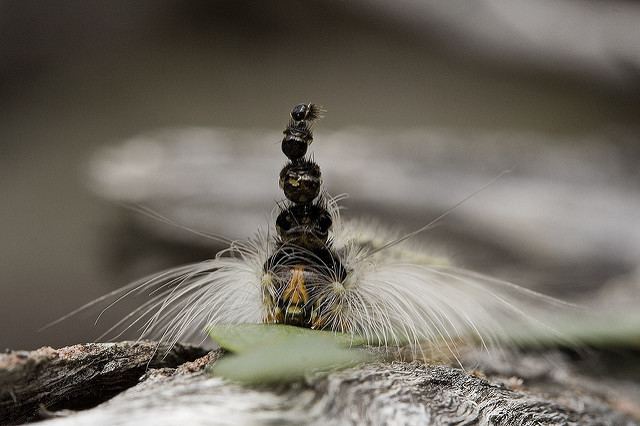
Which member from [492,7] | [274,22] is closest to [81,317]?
[492,7]

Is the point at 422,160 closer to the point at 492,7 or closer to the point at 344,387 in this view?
the point at 492,7

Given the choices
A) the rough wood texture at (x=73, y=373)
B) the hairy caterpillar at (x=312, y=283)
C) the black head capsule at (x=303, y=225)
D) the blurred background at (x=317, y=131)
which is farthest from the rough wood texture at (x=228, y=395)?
the blurred background at (x=317, y=131)

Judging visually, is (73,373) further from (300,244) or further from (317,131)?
(317,131)

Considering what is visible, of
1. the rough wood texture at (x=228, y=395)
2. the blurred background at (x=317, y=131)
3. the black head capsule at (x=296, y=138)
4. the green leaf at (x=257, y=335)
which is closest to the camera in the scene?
the rough wood texture at (x=228, y=395)

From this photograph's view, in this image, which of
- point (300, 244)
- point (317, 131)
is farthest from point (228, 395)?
point (317, 131)

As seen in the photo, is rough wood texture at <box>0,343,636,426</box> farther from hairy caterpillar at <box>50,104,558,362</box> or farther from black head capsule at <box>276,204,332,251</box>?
black head capsule at <box>276,204,332,251</box>

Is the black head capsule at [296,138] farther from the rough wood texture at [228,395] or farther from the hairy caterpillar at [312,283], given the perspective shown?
the rough wood texture at [228,395]
